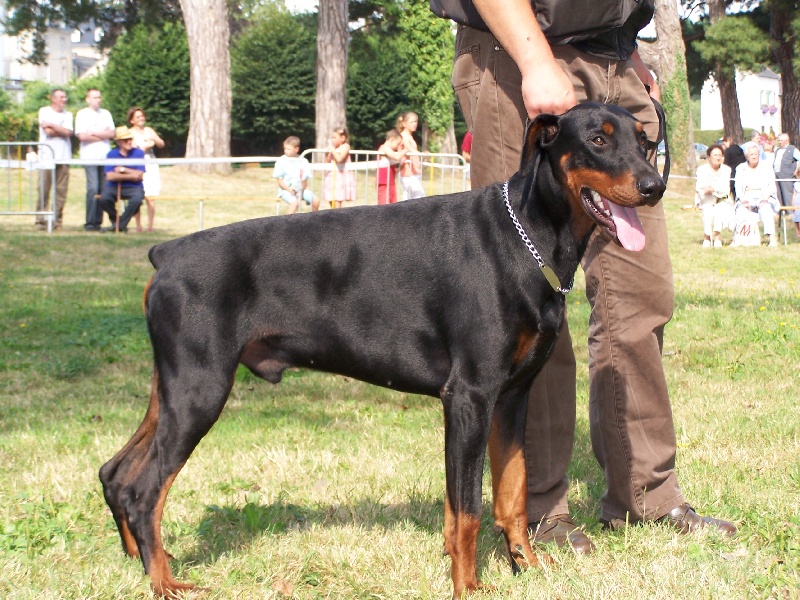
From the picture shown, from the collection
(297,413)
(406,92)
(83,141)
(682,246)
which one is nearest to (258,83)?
(406,92)

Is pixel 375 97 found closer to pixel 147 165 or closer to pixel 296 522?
pixel 147 165

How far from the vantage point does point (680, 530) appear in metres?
3.88

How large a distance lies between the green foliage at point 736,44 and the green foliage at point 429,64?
9.49 meters

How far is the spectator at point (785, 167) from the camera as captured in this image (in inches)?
774

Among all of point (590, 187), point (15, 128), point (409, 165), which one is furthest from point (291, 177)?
point (15, 128)

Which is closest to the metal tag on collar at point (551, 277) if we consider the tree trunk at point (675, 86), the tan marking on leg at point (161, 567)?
the tan marking on leg at point (161, 567)

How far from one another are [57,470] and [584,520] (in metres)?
2.54

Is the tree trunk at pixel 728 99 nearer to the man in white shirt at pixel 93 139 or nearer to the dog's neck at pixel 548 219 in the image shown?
the man in white shirt at pixel 93 139

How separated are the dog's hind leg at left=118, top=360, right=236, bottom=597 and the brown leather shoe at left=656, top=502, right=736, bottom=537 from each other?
73.9 inches

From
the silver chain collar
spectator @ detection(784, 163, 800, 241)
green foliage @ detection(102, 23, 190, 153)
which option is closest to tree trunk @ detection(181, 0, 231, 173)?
green foliage @ detection(102, 23, 190, 153)

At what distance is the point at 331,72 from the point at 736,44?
55.3 feet

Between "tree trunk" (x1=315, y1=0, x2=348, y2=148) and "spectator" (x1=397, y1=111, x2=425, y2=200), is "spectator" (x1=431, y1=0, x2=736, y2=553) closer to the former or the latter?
"spectator" (x1=397, y1=111, x2=425, y2=200)

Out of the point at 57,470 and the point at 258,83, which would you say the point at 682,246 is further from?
the point at 258,83

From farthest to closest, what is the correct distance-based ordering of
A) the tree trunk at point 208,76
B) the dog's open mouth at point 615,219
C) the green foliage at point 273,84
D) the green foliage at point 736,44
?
the green foliage at point 736,44
the green foliage at point 273,84
the tree trunk at point 208,76
the dog's open mouth at point 615,219
